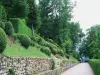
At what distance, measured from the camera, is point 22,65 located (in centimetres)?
1719

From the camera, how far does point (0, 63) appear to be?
13.4m

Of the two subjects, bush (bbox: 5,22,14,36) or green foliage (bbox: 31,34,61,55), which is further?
green foliage (bbox: 31,34,61,55)

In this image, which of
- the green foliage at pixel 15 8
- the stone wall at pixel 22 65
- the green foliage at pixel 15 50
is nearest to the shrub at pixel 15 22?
the green foliage at pixel 15 8

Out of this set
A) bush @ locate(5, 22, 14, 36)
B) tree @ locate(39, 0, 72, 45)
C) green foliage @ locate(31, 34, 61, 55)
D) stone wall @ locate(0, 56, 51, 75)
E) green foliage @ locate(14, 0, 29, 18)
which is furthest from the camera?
tree @ locate(39, 0, 72, 45)

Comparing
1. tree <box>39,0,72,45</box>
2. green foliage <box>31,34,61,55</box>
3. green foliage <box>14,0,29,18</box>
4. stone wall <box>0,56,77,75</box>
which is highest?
tree <box>39,0,72,45</box>

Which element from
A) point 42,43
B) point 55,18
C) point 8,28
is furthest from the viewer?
point 55,18

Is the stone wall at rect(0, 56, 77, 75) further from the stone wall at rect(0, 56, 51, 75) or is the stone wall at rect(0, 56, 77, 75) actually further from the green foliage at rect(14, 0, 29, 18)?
the green foliage at rect(14, 0, 29, 18)

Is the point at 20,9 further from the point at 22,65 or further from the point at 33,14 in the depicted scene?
the point at 22,65

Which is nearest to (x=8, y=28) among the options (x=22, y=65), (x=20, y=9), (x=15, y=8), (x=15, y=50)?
(x=15, y=50)

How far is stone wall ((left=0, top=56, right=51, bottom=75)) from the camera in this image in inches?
550

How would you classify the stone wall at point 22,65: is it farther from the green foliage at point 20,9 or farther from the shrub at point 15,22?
the green foliage at point 20,9

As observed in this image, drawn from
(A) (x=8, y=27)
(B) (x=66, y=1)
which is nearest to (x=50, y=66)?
(A) (x=8, y=27)

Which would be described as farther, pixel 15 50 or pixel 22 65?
pixel 15 50

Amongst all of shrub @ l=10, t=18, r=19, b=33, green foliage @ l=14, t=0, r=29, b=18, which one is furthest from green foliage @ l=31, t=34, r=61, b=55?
shrub @ l=10, t=18, r=19, b=33
